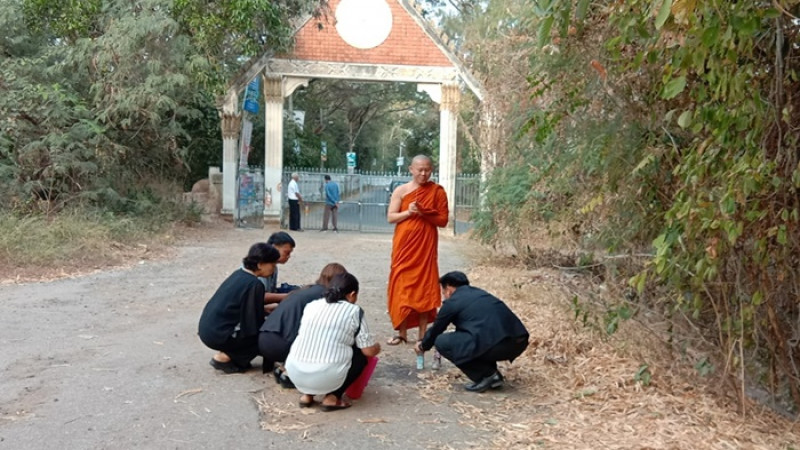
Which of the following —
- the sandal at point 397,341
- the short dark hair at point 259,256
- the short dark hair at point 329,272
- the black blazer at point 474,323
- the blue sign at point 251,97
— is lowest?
the sandal at point 397,341

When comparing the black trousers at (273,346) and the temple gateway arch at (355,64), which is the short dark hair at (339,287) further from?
the temple gateway arch at (355,64)

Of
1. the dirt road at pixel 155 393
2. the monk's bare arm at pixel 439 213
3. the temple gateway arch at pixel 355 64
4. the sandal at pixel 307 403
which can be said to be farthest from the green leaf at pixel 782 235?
the temple gateway arch at pixel 355 64

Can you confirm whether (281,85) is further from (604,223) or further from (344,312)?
(344,312)

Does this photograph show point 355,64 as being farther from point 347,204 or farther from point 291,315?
point 291,315

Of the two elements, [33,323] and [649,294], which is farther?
[33,323]

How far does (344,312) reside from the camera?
188 inches

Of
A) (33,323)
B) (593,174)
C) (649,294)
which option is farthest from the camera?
(33,323)

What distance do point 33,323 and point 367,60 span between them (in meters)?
14.2

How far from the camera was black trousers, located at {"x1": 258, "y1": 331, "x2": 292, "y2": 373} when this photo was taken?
16.9 ft

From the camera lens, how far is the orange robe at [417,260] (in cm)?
669

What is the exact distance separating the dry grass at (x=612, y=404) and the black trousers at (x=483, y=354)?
0.19 metres

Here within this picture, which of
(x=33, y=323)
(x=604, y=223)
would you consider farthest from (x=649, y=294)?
(x=33, y=323)

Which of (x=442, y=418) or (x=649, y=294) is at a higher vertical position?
(x=649, y=294)

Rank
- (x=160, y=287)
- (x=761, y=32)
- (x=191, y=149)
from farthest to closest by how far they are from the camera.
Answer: (x=191, y=149) < (x=160, y=287) < (x=761, y=32)
